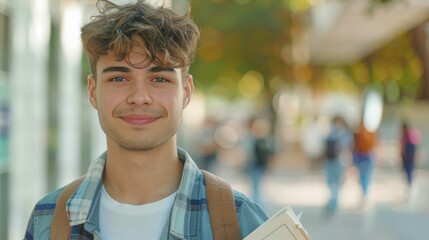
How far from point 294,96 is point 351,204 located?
33398mm

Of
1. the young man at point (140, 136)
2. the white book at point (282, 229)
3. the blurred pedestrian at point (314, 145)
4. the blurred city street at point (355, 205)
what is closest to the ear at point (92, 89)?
the young man at point (140, 136)

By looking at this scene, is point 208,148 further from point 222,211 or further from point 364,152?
point 222,211

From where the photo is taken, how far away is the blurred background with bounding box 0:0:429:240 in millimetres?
9227

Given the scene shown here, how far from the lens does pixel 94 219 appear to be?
2.37 metres

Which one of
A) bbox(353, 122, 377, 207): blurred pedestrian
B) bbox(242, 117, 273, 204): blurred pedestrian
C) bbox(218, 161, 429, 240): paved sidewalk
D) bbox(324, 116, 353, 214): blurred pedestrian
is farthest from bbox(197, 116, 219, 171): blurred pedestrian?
bbox(324, 116, 353, 214): blurred pedestrian

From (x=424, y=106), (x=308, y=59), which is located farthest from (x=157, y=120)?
(x=308, y=59)

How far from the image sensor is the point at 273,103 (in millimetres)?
37562

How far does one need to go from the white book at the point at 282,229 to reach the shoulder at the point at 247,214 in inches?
4.8

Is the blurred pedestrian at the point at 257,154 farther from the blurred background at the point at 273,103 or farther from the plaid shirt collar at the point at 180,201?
the plaid shirt collar at the point at 180,201

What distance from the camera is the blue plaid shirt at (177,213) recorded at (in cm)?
234

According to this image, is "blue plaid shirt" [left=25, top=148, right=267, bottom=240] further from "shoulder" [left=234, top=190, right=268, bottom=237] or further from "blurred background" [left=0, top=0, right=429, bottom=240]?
"blurred background" [left=0, top=0, right=429, bottom=240]

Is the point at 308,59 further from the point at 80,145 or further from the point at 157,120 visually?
the point at 157,120

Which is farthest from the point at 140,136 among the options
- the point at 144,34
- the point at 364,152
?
the point at 364,152

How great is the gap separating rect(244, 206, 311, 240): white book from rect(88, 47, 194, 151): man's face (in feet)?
1.32
